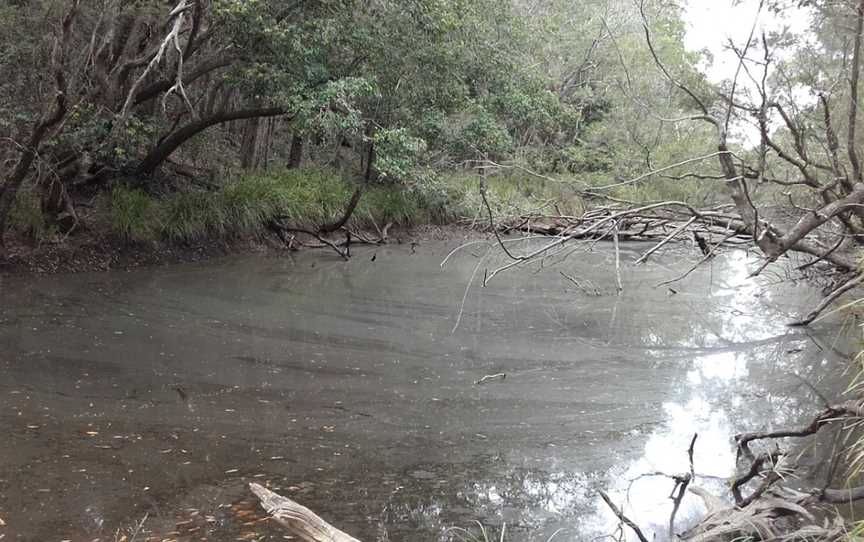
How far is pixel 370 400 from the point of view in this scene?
20.3 ft

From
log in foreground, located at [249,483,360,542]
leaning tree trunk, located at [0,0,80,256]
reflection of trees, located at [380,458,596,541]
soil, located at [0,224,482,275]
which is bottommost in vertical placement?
soil, located at [0,224,482,275]

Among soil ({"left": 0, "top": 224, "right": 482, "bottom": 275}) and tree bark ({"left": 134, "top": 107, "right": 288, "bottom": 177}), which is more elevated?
tree bark ({"left": 134, "top": 107, "right": 288, "bottom": 177})

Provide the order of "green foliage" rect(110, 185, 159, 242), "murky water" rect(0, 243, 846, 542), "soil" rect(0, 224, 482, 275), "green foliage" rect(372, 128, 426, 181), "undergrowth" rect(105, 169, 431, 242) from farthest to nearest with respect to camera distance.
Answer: "undergrowth" rect(105, 169, 431, 242) → "green foliage" rect(110, 185, 159, 242) → "green foliage" rect(372, 128, 426, 181) → "soil" rect(0, 224, 482, 275) → "murky water" rect(0, 243, 846, 542)

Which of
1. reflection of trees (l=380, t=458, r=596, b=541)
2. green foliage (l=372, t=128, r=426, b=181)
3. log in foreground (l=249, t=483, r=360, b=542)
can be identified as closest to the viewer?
log in foreground (l=249, t=483, r=360, b=542)

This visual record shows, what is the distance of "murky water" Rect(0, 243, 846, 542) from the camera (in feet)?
14.2

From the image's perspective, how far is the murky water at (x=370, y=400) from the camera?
4316mm

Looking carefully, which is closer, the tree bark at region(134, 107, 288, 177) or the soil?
the soil

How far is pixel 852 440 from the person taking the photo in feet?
18.1

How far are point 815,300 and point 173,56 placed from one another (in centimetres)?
1045

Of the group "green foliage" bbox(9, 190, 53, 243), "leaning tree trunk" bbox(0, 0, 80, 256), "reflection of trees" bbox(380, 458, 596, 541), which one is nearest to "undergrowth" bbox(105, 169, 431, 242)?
"green foliage" bbox(9, 190, 53, 243)

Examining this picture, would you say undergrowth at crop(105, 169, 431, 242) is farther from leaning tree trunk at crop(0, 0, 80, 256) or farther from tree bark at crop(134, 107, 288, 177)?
leaning tree trunk at crop(0, 0, 80, 256)

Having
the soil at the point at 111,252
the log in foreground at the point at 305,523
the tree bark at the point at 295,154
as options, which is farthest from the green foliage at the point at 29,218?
the log in foreground at the point at 305,523

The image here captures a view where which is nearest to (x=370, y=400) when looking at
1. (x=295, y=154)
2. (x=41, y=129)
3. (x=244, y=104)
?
(x=41, y=129)

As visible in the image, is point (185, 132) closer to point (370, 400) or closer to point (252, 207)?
point (252, 207)
